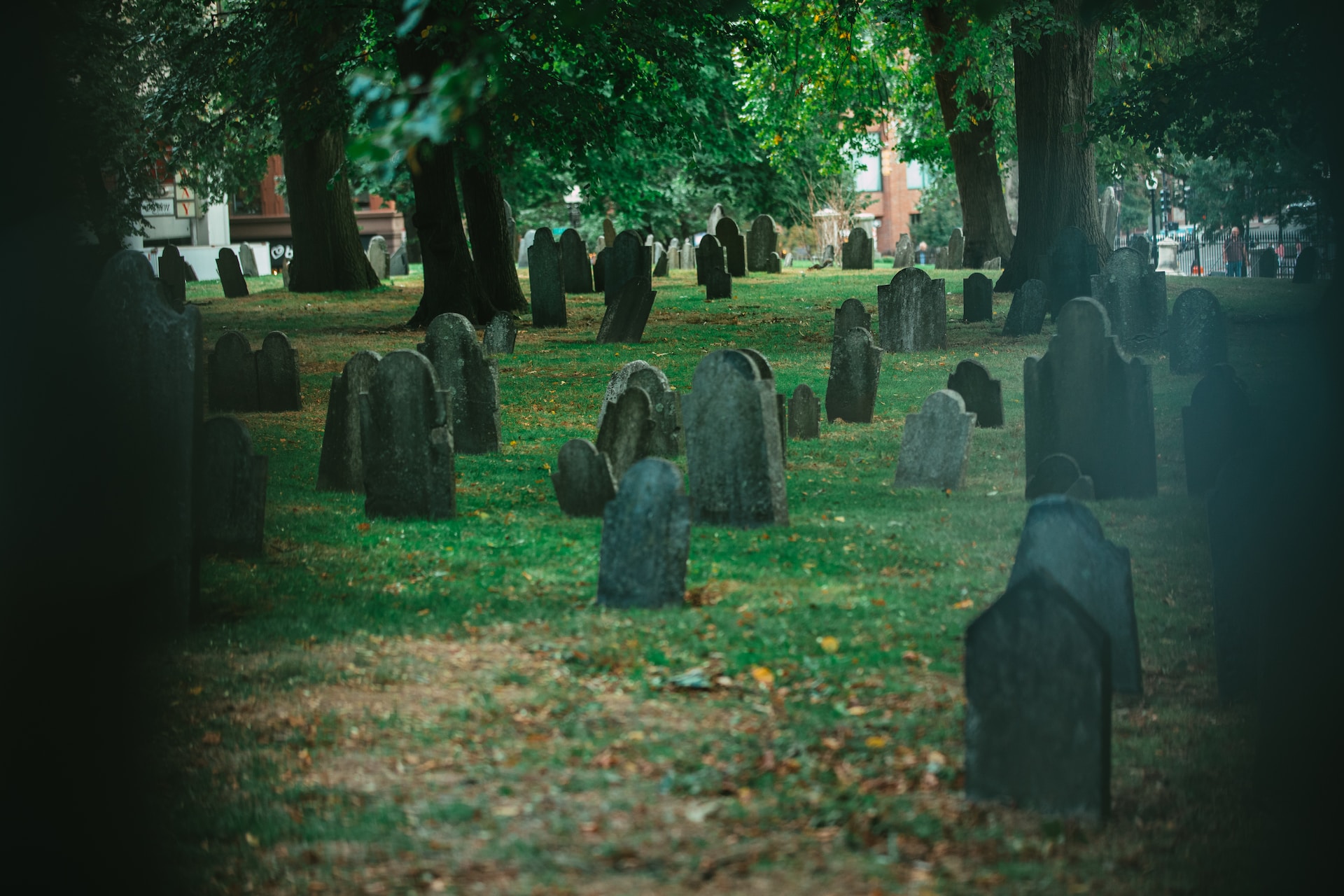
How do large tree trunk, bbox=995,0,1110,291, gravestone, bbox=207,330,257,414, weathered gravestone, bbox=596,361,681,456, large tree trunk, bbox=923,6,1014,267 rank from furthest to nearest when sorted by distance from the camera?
large tree trunk, bbox=923,6,1014,267 < large tree trunk, bbox=995,0,1110,291 < gravestone, bbox=207,330,257,414 < weathered gravestone, bbox=596,361,681,456

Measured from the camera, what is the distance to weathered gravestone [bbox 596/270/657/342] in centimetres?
1817

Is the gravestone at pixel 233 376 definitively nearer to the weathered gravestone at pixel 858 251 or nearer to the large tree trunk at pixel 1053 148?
the large tree trunk at pixel 1053 148

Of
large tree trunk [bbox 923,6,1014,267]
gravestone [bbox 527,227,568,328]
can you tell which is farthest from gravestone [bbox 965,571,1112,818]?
large tree trunk [bbox 923,6,1014,267]

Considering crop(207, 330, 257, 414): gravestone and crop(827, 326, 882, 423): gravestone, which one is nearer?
crop(827, 326, 882, 423): gravestone

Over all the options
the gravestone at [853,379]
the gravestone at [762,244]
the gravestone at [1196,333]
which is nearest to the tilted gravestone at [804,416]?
the gravestone at [853,379]

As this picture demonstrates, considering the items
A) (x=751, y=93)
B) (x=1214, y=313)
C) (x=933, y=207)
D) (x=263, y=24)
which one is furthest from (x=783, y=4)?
(x=933, y=207)

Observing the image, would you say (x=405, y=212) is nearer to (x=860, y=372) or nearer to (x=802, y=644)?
(x=860, y=372)

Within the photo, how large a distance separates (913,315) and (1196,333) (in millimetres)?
4183

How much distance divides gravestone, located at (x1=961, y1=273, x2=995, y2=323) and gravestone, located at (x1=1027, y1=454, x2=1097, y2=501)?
36.4ft

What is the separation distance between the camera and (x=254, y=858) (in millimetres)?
4039

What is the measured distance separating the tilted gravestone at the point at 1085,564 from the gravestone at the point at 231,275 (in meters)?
24.8

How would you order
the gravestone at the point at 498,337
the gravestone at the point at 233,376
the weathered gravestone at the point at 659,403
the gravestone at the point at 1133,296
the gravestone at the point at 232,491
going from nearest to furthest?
the gravestone at the point at 232,491
the weathered gravestone at the point at 659,403
the gravestone at the point at 233,376
the gravestone at the point at 1133,296
the gravestone at the point at 498,337

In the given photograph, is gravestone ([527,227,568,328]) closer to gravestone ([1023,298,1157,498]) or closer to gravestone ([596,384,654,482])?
gravestone ([596,384,654,482])

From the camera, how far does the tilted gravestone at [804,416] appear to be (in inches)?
450
